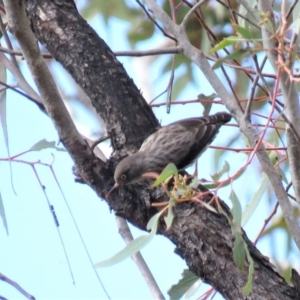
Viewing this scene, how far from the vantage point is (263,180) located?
9.20 ft

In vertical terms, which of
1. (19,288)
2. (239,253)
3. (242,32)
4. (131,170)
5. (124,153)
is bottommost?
(239,253)

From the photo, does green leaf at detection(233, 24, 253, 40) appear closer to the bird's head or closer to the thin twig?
the bird's head

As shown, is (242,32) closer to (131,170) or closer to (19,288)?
(19,288)

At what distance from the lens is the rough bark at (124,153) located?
252 cm

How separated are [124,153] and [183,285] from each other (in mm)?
572

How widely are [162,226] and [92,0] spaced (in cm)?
249

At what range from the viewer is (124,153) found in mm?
3002

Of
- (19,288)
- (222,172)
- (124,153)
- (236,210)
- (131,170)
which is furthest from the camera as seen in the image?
(124,153)

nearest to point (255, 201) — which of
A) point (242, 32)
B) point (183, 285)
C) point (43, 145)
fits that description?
point (183, 285)

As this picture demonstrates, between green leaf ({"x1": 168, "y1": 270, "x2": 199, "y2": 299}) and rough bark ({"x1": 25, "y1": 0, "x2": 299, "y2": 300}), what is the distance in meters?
0.27

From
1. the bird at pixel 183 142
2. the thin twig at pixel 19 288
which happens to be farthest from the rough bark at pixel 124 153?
the thin twig at pixel 19 288

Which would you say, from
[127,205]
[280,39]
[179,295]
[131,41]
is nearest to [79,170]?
[127,205]

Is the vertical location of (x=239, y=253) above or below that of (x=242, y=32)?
below

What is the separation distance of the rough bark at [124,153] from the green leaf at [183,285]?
0.27 metres
